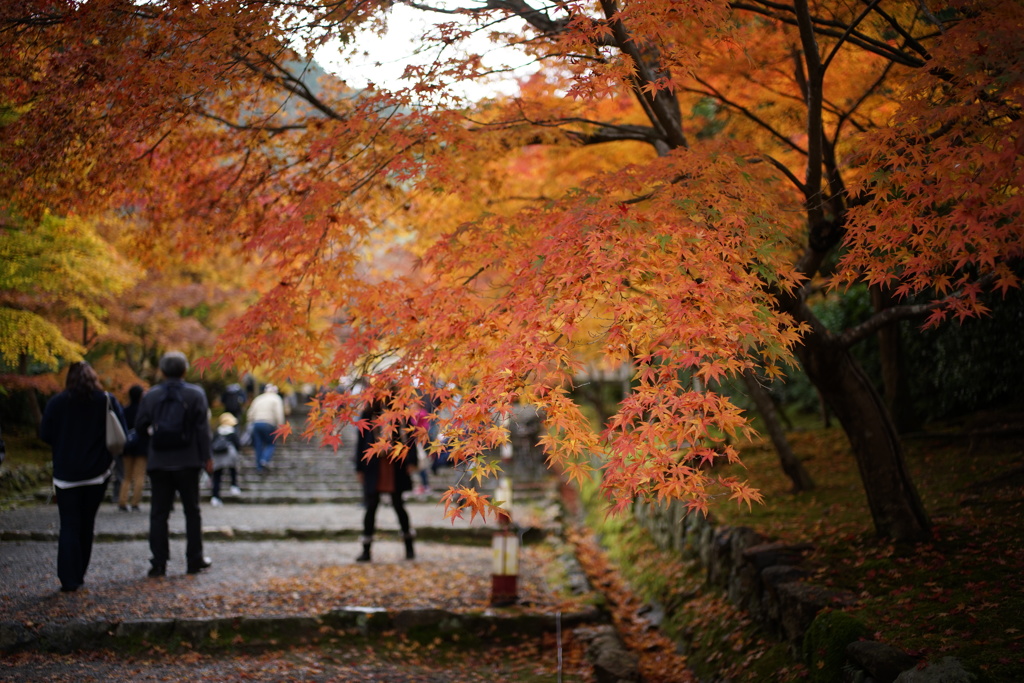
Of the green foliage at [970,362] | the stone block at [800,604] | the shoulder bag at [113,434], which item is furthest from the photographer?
the green foliage at [970,362]

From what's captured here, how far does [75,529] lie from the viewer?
562cm

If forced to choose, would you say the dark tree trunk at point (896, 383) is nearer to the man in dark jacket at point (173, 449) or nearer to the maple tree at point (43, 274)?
the man in dark jacket at point (173, 449)

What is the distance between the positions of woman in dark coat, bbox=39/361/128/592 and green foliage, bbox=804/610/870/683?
5.59 m

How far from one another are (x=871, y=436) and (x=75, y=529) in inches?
259

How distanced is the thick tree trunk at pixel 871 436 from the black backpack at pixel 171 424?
556cm

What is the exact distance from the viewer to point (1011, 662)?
135 inches

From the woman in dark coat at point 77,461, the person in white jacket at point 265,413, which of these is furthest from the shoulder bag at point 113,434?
the person in white jacket at point 265,413

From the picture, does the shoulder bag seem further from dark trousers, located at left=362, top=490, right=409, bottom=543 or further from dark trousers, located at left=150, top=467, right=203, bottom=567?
dark trousers, located at left=362, top=490, right=409, bottom=543

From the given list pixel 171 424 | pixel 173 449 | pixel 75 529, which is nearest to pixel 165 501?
pixel 173 449

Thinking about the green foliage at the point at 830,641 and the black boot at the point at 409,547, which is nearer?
the green foliage at the point at 830,641

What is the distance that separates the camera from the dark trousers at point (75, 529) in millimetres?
5594

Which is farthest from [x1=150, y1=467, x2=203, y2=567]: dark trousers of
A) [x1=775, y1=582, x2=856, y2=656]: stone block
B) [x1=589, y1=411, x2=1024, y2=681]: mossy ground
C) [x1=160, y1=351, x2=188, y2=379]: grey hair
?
[x1=775, y1=582, x2=856, y2=656]: stone block

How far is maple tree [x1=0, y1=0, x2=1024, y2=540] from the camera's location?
3.46 meters

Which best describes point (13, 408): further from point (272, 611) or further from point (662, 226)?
point (662, 226)
